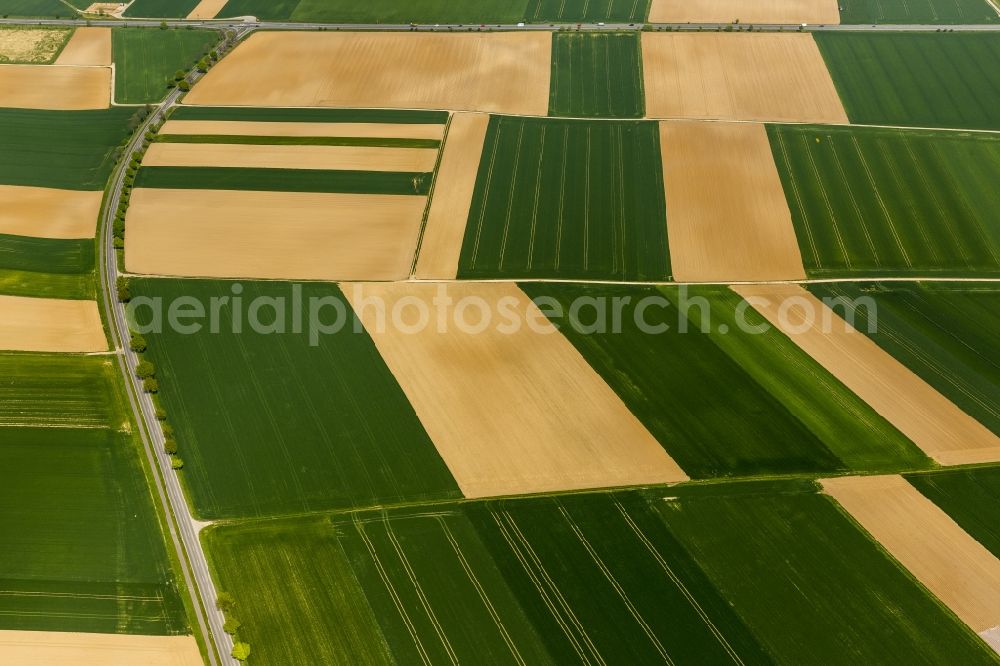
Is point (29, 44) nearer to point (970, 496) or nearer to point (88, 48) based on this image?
point (88, 48)

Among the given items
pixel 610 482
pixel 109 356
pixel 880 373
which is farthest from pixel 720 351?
pixel 109 356

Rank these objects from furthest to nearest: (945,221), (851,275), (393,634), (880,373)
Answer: (945,221)
(851,275)
(880,373)
(393,634)

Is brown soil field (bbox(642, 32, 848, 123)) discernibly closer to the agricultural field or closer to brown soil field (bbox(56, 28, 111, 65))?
brown soil field (bbox(56, 28, 111, 65))

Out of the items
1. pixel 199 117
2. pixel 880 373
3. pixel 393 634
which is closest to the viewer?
pixel 393 634

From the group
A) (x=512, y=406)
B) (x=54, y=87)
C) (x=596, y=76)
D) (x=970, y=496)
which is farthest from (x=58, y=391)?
(x=596, y=76)

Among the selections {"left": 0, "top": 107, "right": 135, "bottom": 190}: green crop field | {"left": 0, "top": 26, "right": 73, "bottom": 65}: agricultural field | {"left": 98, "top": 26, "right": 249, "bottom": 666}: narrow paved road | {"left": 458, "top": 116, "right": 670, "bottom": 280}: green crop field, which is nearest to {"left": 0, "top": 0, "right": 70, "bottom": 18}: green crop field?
{"left": 0, "top": 26, "right": 73, "bottom": 65}: agricultural field

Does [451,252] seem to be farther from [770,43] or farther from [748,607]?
[770,43]
